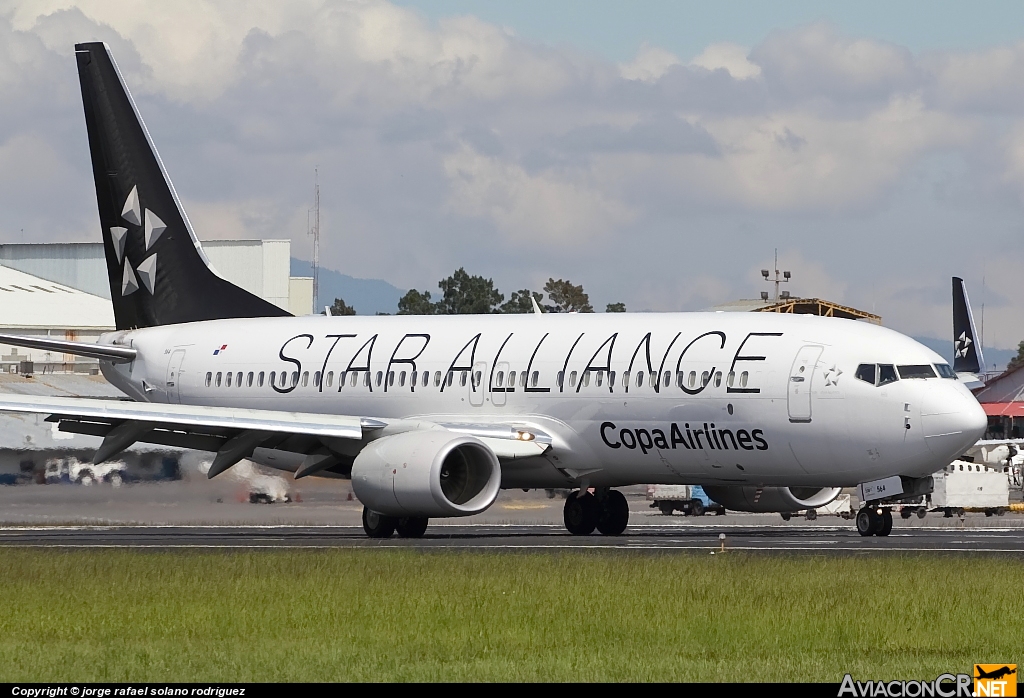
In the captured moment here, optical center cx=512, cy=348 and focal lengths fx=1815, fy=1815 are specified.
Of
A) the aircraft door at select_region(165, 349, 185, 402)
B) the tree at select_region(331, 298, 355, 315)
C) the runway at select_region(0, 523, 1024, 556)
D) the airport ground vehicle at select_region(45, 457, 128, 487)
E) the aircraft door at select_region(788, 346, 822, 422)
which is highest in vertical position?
the tree at select_region(331, 298, 355, 315)

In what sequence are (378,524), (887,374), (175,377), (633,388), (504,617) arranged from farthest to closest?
1. (175,377)
2. (378,524)
3. (633,388)
4. (887,374)
5. (504,617)

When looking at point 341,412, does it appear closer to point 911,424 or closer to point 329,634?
point 911,424

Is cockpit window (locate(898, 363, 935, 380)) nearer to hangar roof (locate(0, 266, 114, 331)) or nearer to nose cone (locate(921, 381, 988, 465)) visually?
nose cone (locate(921, 381, 988, 465))

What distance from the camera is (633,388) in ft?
107

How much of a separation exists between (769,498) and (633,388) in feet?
15.0

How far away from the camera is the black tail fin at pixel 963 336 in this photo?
75169mm

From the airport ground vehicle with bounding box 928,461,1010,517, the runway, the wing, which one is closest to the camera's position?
the runway

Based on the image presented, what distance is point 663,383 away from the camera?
105 feet

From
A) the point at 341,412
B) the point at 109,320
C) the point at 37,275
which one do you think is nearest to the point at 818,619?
the point at 341,412

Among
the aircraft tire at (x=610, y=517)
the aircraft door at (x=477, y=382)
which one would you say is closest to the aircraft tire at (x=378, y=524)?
the aircraft door at (x=477, y=382)

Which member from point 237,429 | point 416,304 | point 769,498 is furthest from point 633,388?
point 416,304

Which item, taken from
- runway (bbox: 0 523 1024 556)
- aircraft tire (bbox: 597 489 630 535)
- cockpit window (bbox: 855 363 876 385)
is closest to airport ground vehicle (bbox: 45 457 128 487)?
runway (bbox: 0 523 1024 556)

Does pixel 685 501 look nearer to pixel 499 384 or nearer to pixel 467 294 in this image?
pixel 499 384

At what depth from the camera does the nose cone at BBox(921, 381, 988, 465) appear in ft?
97.5
